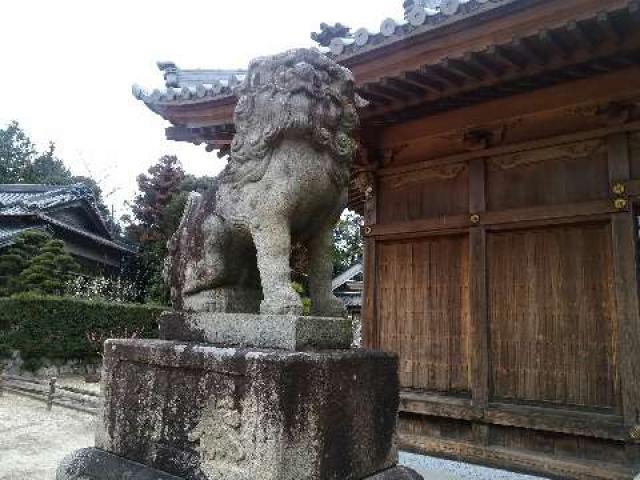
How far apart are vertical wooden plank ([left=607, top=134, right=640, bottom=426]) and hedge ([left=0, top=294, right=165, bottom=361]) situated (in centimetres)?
1126

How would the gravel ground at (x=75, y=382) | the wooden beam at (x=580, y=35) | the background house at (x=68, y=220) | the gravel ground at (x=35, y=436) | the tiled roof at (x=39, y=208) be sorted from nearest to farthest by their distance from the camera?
the wooden beam at (x=580, y=35)
the gravel ground at (x=35, y=436)
the gravel ground at (x=75, y=382)
the tiled roof at (x=39, y=208)
the background house at (x=68, y=220)

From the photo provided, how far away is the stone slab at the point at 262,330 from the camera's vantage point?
218 cm

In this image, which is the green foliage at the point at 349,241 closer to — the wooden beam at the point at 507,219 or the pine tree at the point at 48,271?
the pine tree at the point at 48,271

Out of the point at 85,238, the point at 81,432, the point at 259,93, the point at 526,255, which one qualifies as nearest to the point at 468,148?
the point at 526,255

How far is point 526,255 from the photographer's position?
15.5 ft

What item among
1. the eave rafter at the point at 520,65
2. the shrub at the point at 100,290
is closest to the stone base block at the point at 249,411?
the eave rafter at the point at 520,65

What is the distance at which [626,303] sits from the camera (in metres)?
4.03

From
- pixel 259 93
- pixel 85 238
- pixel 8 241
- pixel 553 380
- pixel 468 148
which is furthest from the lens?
pixel 85 238

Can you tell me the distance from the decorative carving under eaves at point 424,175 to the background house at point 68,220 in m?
17.9

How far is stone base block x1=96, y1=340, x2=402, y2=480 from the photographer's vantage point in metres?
1.96

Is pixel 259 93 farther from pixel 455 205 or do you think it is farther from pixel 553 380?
pixel 553 380

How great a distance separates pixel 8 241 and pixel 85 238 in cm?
550

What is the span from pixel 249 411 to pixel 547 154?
385cm

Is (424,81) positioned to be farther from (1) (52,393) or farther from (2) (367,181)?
(1) (52,393)
